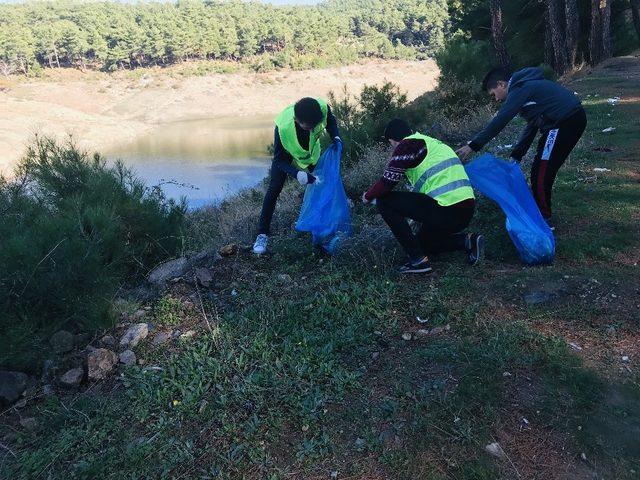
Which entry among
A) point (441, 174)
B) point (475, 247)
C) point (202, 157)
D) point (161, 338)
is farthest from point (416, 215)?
point (202, 157)

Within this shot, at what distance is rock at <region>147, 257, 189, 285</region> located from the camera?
432 cm

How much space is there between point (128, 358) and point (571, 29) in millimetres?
17977

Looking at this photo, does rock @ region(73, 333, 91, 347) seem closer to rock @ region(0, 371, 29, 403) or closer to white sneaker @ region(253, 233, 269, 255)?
rock @ region(0, 371, 29, 403)

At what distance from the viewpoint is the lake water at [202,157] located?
18.0 meters

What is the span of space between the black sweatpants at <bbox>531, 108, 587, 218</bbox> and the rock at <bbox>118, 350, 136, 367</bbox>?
331cm

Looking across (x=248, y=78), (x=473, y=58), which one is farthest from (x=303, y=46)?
(x=473, y=58)

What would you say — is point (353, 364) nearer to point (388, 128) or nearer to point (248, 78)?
point (388, 128)

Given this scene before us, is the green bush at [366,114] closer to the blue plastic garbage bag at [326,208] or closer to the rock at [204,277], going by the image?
the blue plastic garbage bag at [326,208]

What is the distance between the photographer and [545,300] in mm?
3248

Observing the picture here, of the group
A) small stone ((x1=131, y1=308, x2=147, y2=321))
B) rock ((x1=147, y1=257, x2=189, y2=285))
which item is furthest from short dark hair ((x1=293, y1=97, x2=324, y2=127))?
small stone ((x1=131, y1=308, x2=147, y2=321))

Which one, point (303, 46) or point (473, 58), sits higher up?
point (303, 46)

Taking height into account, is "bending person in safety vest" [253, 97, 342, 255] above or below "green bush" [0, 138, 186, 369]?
above

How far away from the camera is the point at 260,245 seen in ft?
15.3

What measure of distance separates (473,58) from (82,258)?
44.5ft
